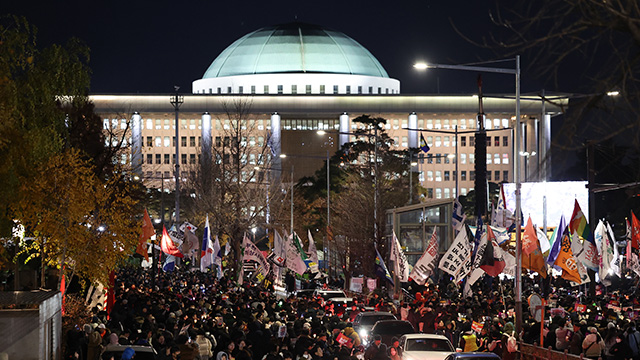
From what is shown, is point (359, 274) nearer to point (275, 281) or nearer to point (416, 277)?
point (275, 281)

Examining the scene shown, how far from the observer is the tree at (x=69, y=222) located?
2545cm

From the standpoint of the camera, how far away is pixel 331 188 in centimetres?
7812

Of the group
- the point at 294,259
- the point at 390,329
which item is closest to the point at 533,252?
the point at 390,329

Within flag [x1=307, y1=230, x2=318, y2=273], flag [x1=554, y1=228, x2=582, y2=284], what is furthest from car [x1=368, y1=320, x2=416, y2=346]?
flag [x1=307, y1=230, x2=318, y2=273]

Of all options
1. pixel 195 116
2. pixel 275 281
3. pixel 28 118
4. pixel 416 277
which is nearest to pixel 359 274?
pixel 275 281

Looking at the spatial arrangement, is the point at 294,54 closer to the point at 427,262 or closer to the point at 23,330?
the point at 427,262

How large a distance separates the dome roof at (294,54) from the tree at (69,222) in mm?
140447

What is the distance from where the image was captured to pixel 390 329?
24.9m

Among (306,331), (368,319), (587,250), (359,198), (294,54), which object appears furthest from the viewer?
(294,54)

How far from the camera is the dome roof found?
16862 centimetres

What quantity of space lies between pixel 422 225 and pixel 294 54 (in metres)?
130

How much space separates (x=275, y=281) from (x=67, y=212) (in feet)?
87.7

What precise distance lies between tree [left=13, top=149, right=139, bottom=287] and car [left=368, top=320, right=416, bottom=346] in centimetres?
765

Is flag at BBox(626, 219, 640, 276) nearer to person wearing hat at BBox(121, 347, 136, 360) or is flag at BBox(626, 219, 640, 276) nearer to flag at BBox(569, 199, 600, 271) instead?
flag at BBox(569, 199, 600, 271)
